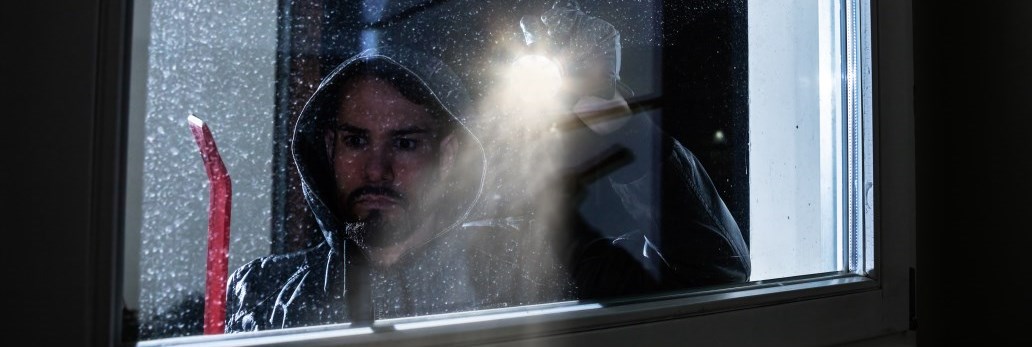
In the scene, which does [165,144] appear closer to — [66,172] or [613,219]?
[66,172]

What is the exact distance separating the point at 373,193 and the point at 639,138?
1.21 feet

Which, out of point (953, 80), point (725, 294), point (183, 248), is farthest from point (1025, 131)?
point (183, 248)

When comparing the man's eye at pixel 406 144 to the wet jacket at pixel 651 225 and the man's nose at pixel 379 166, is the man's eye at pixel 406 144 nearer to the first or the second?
the man's nose at pixel 379 166

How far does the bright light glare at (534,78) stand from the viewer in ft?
2.30

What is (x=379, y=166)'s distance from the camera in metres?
0.61

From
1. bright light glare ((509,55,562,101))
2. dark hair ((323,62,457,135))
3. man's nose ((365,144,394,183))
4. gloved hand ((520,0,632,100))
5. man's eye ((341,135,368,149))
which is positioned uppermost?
gloved hand ((520,0,632,100))

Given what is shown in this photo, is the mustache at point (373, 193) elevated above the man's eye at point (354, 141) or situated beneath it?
situated beneath

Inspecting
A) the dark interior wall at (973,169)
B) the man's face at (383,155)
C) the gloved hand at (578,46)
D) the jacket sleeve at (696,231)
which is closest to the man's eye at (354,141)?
the man's face at (383,155)

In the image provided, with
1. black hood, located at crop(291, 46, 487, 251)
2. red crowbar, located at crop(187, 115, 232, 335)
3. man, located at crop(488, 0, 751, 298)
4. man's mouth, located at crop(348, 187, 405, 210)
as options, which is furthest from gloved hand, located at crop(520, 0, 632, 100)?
red crowbar, located at crop(187, 115, 232, 335)

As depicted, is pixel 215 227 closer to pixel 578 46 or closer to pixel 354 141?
pixel 354 141

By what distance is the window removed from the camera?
48 cm

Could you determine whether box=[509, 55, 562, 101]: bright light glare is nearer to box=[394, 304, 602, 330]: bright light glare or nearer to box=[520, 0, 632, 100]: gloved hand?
box=[520, 0, 632, 100]: gloved hand

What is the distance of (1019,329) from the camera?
0.97m

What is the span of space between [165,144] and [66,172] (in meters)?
0.07
